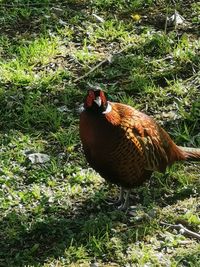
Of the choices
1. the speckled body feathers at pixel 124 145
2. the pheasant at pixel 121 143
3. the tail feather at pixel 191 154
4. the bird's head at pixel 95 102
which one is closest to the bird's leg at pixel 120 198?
the pheasant at pixel 121 143

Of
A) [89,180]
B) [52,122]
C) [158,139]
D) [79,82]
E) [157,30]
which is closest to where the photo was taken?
[158,139]

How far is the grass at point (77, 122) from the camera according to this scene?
13.6 ft

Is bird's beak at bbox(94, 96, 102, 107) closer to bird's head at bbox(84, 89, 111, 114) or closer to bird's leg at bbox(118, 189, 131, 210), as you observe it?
bird's head at bbox(84, 89, 111, 114)

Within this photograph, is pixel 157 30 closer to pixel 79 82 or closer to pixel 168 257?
pixel 79 82

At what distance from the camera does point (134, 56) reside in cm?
591

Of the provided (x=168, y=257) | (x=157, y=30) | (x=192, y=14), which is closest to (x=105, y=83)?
(x=157, y=30)

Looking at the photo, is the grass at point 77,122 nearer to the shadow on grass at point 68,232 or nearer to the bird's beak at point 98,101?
the shadow on grass at point 68,232

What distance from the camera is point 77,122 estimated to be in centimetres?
523

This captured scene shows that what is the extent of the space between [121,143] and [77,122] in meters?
1.20

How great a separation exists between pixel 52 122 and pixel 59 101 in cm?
31

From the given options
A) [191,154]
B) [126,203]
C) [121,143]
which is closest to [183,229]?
[126,203]

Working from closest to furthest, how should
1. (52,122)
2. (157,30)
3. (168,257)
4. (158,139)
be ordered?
(168,257), (158,139), (52,122), (157,30)

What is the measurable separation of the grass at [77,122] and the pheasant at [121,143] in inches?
11.6

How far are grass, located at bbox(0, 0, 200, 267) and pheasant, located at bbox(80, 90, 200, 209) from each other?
29 centimetres
